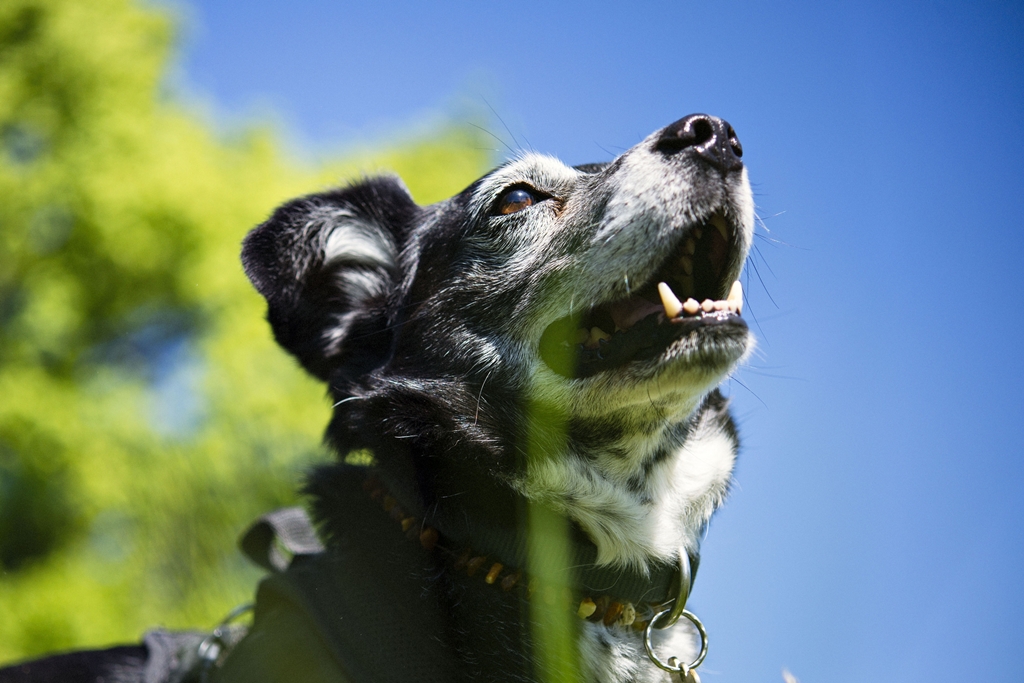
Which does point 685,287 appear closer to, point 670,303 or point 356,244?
point 670,303

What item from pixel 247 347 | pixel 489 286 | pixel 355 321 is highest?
pixel 489 286

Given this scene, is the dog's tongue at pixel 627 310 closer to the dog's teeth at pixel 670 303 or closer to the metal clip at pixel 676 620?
the dog's teeth at pixel 670 303

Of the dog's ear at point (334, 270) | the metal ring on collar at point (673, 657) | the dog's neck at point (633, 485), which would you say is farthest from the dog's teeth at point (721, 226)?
the dog's ear at point (334, 270)

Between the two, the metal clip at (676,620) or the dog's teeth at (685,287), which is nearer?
the metal clip at (676,620)

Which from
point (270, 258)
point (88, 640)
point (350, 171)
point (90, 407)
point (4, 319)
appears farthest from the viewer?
point (4, 319)

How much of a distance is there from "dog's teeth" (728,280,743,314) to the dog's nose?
351mm

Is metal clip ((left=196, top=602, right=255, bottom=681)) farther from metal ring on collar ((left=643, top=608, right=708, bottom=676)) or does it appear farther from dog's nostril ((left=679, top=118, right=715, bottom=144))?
dog's nostril ((left=679, top=118, right=715, bottom=144))

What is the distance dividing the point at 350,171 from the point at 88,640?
25.5ft

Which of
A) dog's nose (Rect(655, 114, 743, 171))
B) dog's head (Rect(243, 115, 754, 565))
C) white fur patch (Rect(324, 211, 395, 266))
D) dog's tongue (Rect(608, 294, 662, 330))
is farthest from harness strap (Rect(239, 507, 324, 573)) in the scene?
dog's nose (Rect(655, 114, 743, 171))

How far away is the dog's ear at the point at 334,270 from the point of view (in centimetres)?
257

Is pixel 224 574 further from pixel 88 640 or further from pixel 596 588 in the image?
pixel 596 588

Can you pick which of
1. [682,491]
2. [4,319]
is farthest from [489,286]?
[4,319]

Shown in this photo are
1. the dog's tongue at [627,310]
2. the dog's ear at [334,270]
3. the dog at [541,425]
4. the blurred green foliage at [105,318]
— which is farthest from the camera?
the blurred green foliage at [105,318]

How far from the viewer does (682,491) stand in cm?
236
